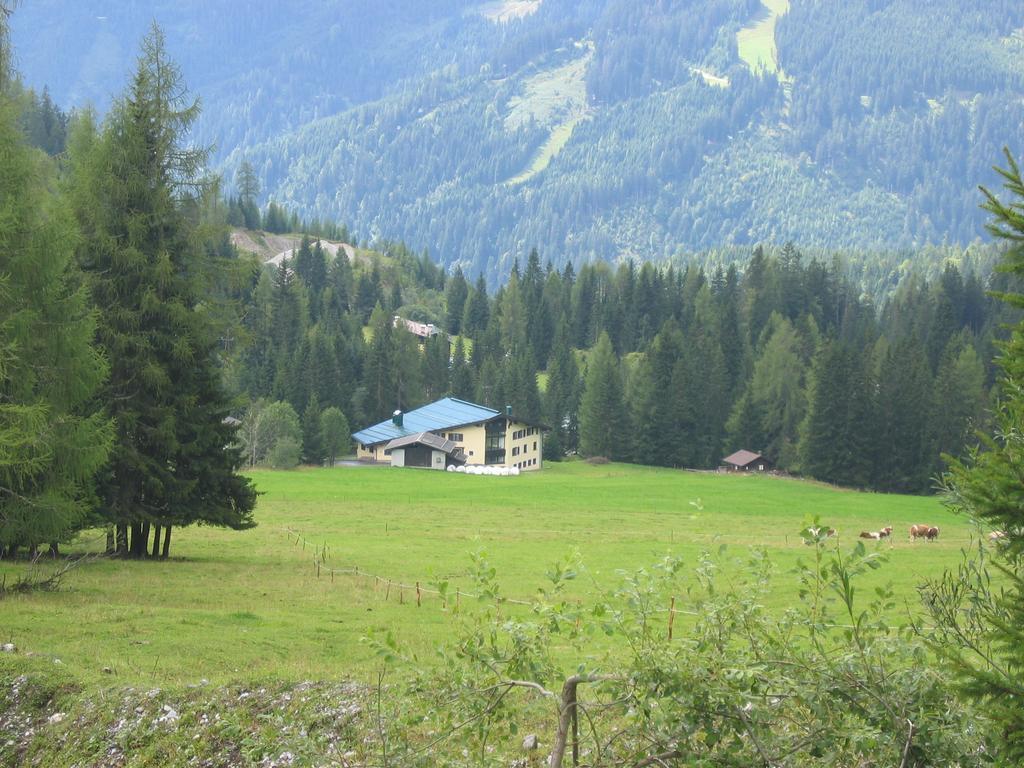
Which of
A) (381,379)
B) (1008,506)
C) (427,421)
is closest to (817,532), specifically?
(1008,506)

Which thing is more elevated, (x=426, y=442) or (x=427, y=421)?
(x=427, y=421)

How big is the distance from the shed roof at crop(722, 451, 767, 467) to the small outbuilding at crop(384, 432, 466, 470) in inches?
1112

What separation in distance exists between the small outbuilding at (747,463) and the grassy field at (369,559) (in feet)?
62.0

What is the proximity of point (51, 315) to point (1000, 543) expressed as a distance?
20.0 metres

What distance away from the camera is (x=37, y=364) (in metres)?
21.7

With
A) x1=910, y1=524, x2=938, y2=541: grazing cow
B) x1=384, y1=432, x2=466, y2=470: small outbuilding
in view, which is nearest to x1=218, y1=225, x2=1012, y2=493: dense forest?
x1=384, y1=432, x2=466, y2=470: small outbuilding

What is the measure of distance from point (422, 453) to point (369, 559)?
208 feet

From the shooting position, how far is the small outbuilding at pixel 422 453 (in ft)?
324

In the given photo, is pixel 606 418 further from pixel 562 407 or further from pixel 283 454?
pixel 283 454

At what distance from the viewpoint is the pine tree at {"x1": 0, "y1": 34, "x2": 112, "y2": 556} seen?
19859 millimetres

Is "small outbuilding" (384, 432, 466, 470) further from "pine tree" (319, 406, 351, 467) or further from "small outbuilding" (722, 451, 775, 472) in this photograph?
"small outbuilding" (722, 451, 775, 472)

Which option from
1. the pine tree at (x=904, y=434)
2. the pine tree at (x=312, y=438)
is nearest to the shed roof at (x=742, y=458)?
the pine tree at (x=904, y=434)

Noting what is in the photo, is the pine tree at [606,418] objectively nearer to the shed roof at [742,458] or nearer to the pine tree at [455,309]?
the shed roof at [742,458]

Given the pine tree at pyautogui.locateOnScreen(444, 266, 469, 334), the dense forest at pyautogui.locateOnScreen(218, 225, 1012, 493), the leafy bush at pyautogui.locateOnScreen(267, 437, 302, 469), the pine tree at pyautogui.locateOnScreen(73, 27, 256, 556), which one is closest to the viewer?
the pine tree at pyautogui.locateOnScreen(73, 27, 256, 556)
